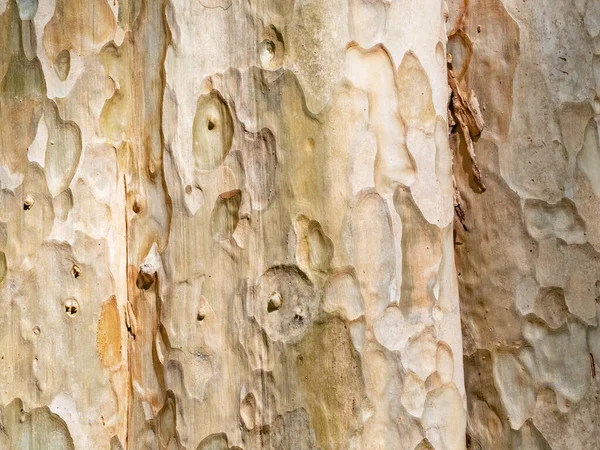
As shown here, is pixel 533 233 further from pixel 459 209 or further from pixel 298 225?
pixel 298 225

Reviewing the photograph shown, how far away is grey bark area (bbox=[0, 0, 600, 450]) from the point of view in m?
0.86

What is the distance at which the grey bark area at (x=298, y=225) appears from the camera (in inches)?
33.9

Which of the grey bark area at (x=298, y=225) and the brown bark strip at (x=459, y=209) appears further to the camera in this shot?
the brown bark strip at (x=459, y=209)

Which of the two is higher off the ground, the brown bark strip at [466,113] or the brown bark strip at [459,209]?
the brown bark strip at [466,113]

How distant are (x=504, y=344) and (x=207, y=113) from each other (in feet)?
→ 1.48

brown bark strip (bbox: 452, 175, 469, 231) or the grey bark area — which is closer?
the grey bark area

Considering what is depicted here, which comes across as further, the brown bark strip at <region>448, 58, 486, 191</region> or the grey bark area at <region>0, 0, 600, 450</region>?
the brown bark strip at <region>448, 58, 486, 191</region>

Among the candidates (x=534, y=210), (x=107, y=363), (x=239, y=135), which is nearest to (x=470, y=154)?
(x=534, y=210)

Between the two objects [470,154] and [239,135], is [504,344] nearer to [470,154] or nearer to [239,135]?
[470,154]

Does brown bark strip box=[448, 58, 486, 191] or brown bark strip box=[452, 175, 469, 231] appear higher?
brown bark strip box=[448, 58, 486, 191]

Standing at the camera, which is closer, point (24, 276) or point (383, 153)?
point (383, 153)

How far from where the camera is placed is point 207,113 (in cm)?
90

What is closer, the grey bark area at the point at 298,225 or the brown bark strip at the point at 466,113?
the grey bark area at the point at 298,225

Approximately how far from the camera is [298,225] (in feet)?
2.82
